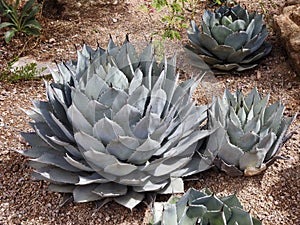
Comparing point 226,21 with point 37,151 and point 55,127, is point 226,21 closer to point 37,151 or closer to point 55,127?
point 55,127

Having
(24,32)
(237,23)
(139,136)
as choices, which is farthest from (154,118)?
(24,32)

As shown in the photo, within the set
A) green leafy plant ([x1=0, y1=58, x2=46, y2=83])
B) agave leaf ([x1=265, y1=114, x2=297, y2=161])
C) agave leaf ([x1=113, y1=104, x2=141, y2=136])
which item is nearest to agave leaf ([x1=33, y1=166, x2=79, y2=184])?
agave leaf ([x1=113, y1=104, x2=141, y2=136])

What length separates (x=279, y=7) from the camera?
12.9ft

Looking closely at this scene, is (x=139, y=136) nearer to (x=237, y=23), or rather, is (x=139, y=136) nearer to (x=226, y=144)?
(x=226, y=144)

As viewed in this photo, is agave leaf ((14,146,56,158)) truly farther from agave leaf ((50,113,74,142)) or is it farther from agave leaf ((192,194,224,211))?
agave leaf ((192,194,224,211))

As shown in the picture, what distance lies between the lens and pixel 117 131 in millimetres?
2260

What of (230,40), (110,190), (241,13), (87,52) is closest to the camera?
(110,190)

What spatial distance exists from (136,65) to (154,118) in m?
0.41

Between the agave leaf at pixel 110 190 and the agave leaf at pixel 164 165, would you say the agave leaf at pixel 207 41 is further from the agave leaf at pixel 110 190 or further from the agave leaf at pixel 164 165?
the agave leaf at pixel 110 190

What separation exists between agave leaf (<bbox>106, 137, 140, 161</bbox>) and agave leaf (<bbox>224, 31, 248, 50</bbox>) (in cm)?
131

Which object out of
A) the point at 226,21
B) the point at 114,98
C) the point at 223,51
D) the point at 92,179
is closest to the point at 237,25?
the point at 226,21

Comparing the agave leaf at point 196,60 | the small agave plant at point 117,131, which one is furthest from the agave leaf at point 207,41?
the small agave plant at point 117,131

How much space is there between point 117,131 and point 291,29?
1701mm

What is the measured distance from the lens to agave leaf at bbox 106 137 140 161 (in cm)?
222
